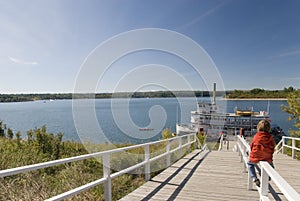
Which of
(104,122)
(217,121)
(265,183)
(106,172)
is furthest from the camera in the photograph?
(104,122)

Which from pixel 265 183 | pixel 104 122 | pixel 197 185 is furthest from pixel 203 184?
pixel 104 122

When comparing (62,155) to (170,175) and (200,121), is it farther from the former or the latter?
(200,121)

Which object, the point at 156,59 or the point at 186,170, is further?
the point at 156,59

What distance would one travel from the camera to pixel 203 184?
493cm

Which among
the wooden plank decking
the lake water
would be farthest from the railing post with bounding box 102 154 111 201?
the lake water

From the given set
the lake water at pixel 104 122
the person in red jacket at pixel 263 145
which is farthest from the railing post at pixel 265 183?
the lake water at pixel 104 122

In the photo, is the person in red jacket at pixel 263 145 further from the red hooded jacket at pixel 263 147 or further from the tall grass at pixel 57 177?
the tall grass at pixel 57 177

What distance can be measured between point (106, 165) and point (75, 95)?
296 inches

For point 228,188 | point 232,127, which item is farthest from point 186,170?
point 232,127

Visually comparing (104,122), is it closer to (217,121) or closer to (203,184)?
(217,121)

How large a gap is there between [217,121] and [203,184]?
112 feet

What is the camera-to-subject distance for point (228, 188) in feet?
15.2

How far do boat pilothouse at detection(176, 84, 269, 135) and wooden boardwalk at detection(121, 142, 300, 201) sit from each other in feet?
87.4

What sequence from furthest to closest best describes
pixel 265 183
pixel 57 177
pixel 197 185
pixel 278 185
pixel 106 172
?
pixel 57 177
pixel 197 185
pixel 106 172
pixel 265 183
pixel 278 185
